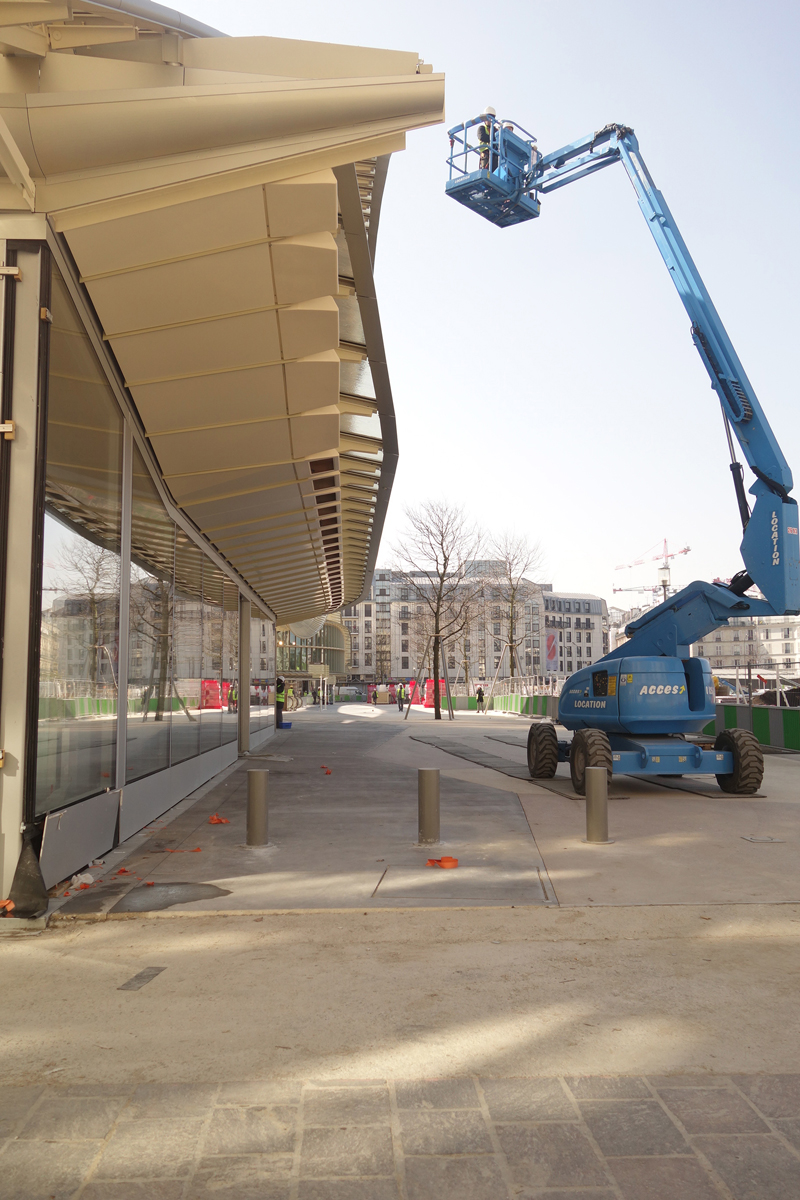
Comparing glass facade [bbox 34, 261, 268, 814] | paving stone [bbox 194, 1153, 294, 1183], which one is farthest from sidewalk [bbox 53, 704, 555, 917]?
paving stone [bbox 194, 1153, 294, 1183]

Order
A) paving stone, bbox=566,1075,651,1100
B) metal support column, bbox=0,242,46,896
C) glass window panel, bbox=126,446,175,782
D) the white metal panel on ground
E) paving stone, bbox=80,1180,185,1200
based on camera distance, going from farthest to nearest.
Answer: glass window panel, bbox=126,446,175,782
the white metal panel on ground
metal support column, bbox=0,242,46,896
paving stone, bbox=566,1075,651,1100
paving stone, bbox=80,1180,185,1200

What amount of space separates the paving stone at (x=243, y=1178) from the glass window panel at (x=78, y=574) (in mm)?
3578


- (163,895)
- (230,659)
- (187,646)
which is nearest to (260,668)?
(230,659)

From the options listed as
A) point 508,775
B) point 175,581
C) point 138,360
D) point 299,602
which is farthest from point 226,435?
point 299,602

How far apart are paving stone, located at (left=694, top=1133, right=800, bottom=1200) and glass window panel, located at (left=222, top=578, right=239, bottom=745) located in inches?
550

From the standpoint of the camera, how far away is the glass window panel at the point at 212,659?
541 inches

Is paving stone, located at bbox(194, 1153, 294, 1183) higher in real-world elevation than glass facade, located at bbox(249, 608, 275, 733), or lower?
lower

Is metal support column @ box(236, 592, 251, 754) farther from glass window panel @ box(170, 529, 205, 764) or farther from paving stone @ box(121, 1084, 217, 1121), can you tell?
paving stone @ box(121, 1084, 217, 1121)

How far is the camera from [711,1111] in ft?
10.4

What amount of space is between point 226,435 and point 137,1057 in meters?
6.29

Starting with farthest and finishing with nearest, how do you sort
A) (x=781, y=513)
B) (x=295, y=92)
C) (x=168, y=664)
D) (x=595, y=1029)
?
(x=781, y=513)
(x=168, y=664)
(x=295, y=92)
(x=595, y=1029)

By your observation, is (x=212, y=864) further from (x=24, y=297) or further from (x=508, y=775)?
(x=508, y=775)

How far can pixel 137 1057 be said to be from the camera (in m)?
3.68

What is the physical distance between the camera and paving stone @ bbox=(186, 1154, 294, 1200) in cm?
265
